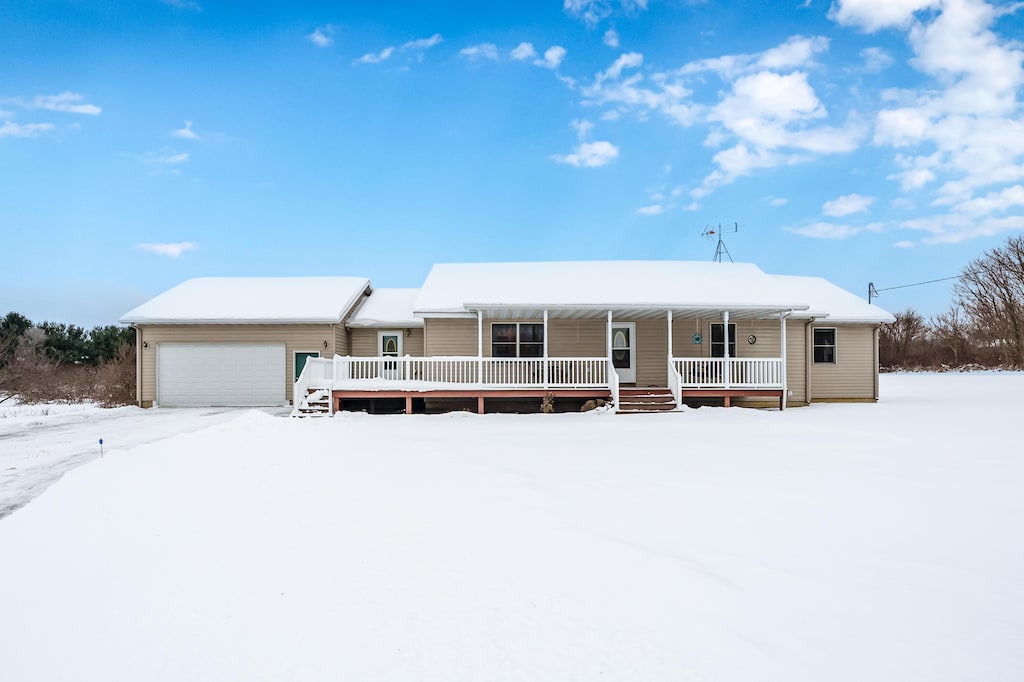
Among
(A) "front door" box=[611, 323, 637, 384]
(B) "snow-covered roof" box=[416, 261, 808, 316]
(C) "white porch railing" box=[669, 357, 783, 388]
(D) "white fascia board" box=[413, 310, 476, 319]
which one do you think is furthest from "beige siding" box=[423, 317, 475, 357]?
(C) "white porch railing" box=[669, 357, 783, 388]

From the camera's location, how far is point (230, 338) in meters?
19.3

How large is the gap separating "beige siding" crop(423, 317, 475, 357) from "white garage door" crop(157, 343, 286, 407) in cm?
602

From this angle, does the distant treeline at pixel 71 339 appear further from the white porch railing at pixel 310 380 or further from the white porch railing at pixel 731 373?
the white porch railing at pixel 731 373

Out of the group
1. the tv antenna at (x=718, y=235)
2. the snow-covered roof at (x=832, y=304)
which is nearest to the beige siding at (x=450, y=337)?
the snow-covered roof at (x=832, y=304)

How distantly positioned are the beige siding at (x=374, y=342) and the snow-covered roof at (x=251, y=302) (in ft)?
3.74

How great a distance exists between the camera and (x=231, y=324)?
19250 mm

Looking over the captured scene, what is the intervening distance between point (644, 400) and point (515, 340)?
454 centimetres

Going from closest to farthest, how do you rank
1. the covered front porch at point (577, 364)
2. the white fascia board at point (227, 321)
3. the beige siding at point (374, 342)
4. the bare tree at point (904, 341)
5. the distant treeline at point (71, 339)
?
the covered front porch at point (577, 364) < the white fascia board at point (227, 321) < the beige siding at point (374, 342) < the distant treeline at point (71, 339) < the bare tree at point (904, 341)

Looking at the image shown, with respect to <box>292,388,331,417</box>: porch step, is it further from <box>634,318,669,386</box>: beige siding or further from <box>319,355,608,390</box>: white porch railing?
<box>634,318,669,386</box>: beige siding

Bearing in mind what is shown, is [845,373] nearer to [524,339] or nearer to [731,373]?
[731,373]

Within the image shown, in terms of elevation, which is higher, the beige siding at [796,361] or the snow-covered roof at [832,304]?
the snow-covered roof at [832,304]

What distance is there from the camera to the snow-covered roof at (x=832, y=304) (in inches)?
714

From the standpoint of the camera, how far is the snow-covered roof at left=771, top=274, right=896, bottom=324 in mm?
18125

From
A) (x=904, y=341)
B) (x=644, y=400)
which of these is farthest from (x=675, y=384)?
(x=904, y=341)
